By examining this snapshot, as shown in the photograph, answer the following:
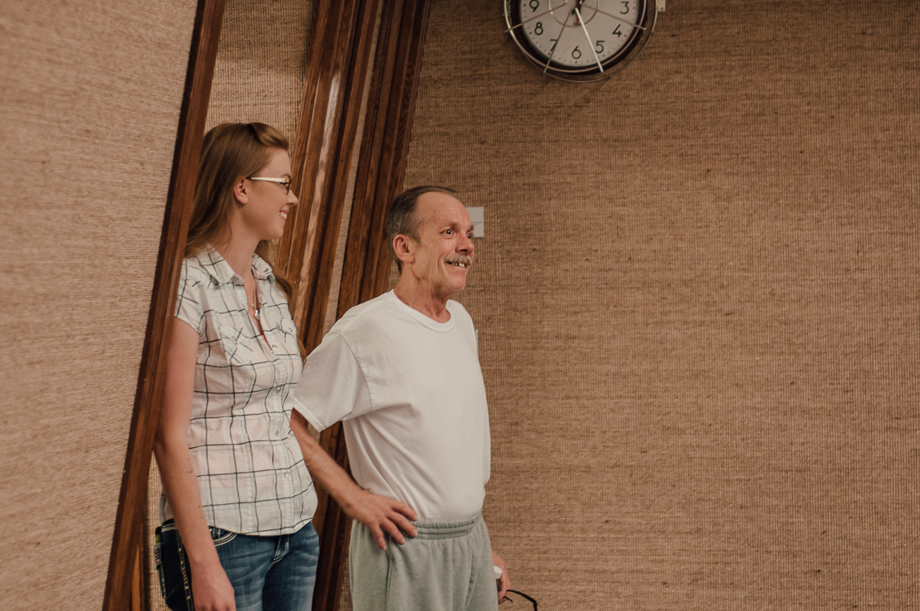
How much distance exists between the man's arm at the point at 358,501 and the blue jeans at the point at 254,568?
0.53ft

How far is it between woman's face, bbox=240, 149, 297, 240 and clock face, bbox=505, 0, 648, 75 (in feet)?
4.32

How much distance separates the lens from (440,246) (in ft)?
5.25

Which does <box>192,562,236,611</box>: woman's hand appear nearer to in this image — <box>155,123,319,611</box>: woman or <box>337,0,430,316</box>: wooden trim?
<box>155,123,319,611</box>: woman

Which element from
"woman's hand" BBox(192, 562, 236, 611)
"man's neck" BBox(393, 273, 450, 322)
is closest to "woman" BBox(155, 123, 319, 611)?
"woman's hand" BBox(192, 562, 236, 611)

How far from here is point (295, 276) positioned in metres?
1.77

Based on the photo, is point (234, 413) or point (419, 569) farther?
point (419, 569)

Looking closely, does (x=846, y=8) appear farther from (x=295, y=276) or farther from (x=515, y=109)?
(x=295, y=276)

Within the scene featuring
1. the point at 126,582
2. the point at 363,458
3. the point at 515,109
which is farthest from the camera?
the point at 515,109

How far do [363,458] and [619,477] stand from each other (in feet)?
3.48

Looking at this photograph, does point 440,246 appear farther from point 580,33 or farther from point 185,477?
point 580,33

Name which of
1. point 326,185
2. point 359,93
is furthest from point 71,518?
point 359,93

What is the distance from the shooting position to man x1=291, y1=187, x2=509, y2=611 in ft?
4.71

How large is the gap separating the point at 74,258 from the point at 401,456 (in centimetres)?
91

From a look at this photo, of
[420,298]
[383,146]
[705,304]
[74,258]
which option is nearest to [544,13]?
[383,146]
